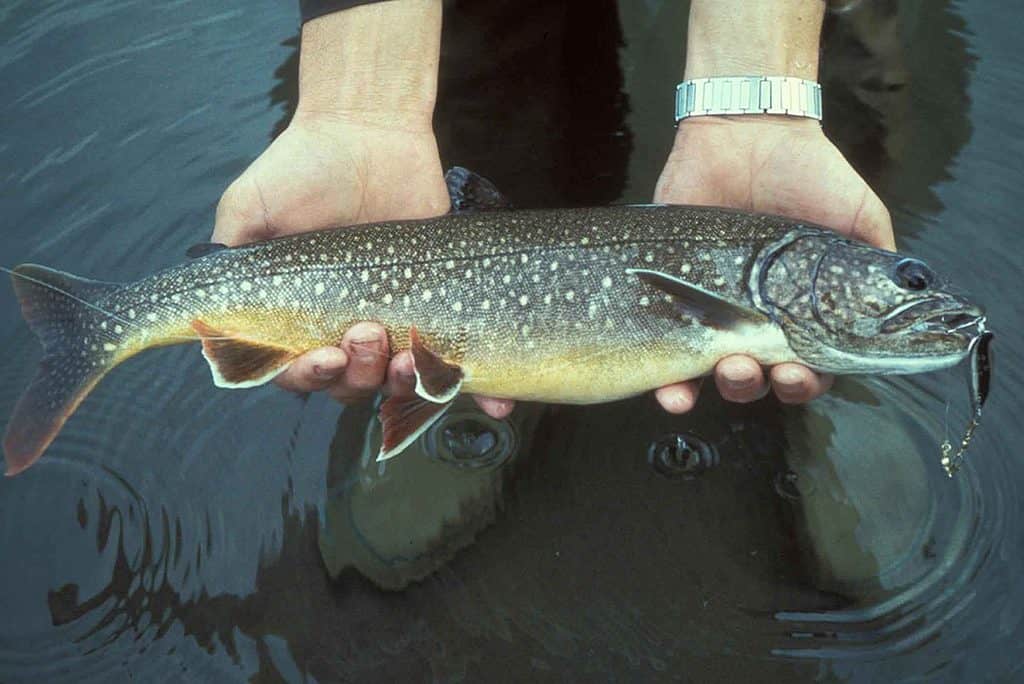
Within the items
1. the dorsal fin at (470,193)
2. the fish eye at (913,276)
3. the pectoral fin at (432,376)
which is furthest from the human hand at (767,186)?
the dorsal fin at (470,193)

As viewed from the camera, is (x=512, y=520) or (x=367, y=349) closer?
(x=367, y=349)

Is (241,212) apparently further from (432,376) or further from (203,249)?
(432,376)

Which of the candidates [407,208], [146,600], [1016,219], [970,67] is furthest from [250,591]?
[970,67]

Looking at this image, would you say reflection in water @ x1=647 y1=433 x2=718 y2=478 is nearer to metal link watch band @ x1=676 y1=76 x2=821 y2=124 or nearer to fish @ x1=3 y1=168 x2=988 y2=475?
fish @ x1=3 y1=168 x2=988 y2=475

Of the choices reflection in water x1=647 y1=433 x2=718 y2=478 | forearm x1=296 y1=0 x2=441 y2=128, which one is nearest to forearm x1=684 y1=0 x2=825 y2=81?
forearm x1=296 y1=0 x2=441 y2=128

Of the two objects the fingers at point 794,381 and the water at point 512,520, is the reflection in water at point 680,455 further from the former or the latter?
the fingers at point 794,381

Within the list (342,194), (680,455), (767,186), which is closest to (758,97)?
(767,186)

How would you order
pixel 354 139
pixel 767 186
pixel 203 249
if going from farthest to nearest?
pixel 354 139 → pixel 767 186 → pixel 203 249
